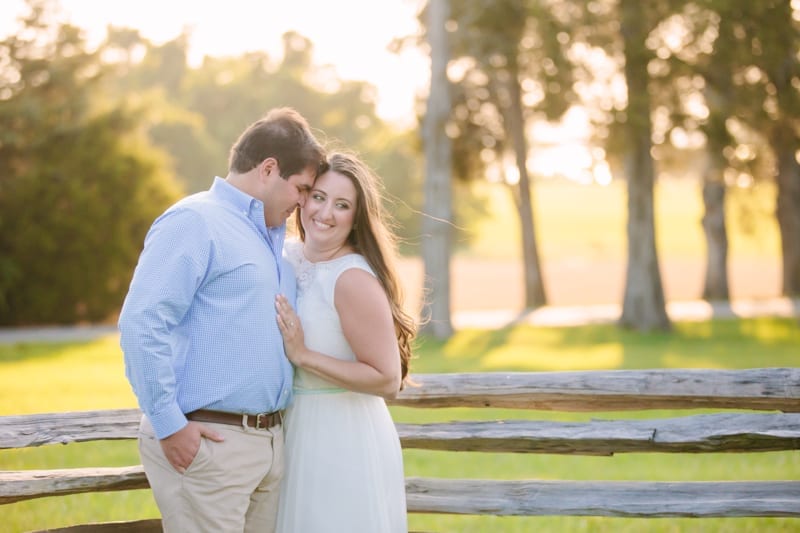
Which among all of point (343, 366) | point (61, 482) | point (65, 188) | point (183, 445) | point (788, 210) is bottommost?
point (61, 482)

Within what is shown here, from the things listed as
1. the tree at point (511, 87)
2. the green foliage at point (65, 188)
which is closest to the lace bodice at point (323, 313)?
→ the tree at point (511, 87)

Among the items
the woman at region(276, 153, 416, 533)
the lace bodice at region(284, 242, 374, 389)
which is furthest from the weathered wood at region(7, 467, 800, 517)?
the lace bodice at region(284, 242, 374, 389)

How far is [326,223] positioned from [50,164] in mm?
21945

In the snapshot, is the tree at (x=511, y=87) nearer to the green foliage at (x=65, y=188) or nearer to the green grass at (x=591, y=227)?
the green foliage at (x=65, y=188)

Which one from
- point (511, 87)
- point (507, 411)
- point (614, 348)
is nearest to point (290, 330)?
point (507, 411)

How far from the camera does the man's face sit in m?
4.04

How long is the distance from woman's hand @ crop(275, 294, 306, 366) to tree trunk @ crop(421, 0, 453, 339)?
1746 cm

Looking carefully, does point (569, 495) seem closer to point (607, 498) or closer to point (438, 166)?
point (607, 498)

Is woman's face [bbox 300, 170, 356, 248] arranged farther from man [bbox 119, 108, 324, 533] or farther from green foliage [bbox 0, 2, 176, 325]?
green foliage [bbox 0, 2, 176, 325]

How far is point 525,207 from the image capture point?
29203 mm

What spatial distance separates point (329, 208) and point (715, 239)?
27.8m

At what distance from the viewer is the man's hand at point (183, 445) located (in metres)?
3.68

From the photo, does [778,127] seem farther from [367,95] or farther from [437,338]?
[367,95]

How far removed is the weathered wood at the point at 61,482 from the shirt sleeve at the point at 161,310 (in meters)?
1.47
